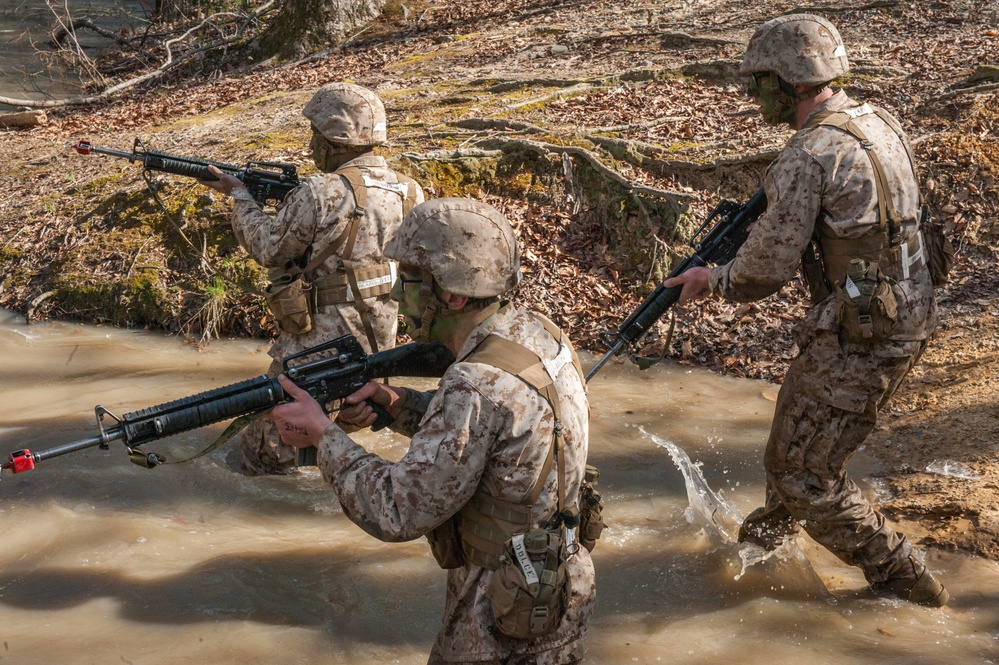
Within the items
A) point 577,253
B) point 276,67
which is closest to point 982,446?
point 577,253

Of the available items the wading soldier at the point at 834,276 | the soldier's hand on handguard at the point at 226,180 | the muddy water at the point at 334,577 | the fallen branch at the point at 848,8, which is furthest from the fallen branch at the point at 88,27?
the wading soldier at the point at 834,276

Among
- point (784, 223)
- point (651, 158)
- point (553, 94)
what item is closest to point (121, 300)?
point (651, 158)

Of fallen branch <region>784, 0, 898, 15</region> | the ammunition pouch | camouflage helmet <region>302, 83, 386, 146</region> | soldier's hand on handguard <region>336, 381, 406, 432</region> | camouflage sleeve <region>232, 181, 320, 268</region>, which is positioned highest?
fallen branch <region>784, 0, 898, 15</region>

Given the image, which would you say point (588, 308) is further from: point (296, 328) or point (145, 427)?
point (145, 427)

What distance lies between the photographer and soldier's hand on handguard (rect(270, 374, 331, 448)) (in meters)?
3.35

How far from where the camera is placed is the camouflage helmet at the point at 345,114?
5.63 metres

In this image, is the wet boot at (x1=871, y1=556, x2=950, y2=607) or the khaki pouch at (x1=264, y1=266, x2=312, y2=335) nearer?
the wet boot at (x1=871, y1=556, x2=950, y2=607)

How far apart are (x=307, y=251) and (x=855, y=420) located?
324 cm

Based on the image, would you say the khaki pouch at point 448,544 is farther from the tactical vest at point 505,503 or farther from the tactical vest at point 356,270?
the tactical vest at point 356,270

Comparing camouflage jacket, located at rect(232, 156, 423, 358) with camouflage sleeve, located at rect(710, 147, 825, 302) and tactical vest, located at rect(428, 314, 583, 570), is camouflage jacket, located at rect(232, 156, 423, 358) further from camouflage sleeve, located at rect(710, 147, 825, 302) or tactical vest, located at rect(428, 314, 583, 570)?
tactical vest, located at rect(428, 314, 583, 570)

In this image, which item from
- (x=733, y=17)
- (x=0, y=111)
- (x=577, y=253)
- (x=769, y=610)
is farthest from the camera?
(x=0, y=111)

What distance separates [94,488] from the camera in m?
6.14

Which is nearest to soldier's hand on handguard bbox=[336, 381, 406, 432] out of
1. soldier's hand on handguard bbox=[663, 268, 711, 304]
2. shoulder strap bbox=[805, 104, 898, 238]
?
soldier's hand on handguard bbox=[663, 268, 711, 304]

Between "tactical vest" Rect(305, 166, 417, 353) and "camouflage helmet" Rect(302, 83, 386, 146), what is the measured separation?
194mm
